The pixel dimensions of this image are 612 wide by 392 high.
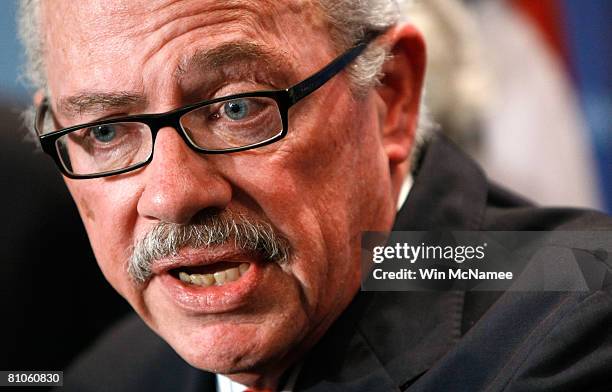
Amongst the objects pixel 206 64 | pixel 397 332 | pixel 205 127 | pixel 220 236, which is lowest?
pixel 397 332

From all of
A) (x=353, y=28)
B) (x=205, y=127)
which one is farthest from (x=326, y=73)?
(x=205, y=127)

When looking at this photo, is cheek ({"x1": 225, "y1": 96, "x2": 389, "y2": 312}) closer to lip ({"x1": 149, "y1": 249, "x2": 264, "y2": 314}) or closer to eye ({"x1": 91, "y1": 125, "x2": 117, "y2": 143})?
lip ({"x1": 149, "y1": 249, "x2": 264, "y2": 314})

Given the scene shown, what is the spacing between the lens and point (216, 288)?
1.50 metres

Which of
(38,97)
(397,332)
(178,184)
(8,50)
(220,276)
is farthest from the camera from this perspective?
(8,50)

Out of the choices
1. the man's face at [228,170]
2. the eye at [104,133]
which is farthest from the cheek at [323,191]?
the eye at [104,133]

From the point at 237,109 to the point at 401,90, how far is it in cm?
37

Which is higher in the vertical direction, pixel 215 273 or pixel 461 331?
pixel 215 273

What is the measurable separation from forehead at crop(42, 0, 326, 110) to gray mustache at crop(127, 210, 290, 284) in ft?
0.76

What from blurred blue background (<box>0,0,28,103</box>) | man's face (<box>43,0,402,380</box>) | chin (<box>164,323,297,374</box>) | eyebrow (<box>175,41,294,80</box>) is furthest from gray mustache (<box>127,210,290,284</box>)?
blurred blue background (<box>0,0,28,103</box>)

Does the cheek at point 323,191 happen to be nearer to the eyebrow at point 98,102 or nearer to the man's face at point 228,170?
the man's face at point 228,170

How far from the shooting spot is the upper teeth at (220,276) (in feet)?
4.94

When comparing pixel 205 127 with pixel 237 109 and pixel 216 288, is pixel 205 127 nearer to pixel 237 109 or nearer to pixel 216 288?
pixel 237 109

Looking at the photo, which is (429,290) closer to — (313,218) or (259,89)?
(313,218)

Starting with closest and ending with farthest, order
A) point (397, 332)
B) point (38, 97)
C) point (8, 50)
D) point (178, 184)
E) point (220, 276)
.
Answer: point (178, 184)
point (220, 276)
point (397, 332)
point (38, 97)
point (8, 50)
